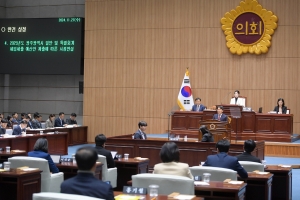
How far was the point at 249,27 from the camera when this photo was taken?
16.3 m

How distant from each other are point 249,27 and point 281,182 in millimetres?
9627

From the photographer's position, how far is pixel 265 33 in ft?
52.5

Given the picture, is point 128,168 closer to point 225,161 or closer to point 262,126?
point 225,161

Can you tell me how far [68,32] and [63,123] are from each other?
321 centimetres

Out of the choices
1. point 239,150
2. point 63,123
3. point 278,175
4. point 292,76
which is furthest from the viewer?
point 63,123

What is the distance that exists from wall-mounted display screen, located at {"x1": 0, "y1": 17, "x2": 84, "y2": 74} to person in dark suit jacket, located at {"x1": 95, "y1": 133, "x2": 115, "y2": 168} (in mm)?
10160

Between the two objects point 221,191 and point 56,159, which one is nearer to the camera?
point 221,191

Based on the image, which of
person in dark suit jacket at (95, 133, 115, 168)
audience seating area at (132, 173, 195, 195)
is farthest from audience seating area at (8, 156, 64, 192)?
audience seating area at (132, 173, 195, 195)

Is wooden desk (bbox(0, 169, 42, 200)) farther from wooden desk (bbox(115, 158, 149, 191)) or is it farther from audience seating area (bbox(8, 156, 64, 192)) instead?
wooden desk (bbox(115, 158, 149, 191))

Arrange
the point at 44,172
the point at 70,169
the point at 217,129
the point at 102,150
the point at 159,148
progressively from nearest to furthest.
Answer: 1. the point at 44,172
2. the point at 70,169
3. the point at 102,150
4. the point at 159,148
5. the point at 217,129

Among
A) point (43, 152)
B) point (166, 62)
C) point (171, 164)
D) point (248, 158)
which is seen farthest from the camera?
point (166, 62)

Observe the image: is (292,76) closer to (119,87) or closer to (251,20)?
(251,20)

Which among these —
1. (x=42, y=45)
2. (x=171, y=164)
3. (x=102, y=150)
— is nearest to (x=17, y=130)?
(x=42, y=45)

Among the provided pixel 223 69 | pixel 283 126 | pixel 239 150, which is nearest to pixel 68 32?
pixel 223 69
